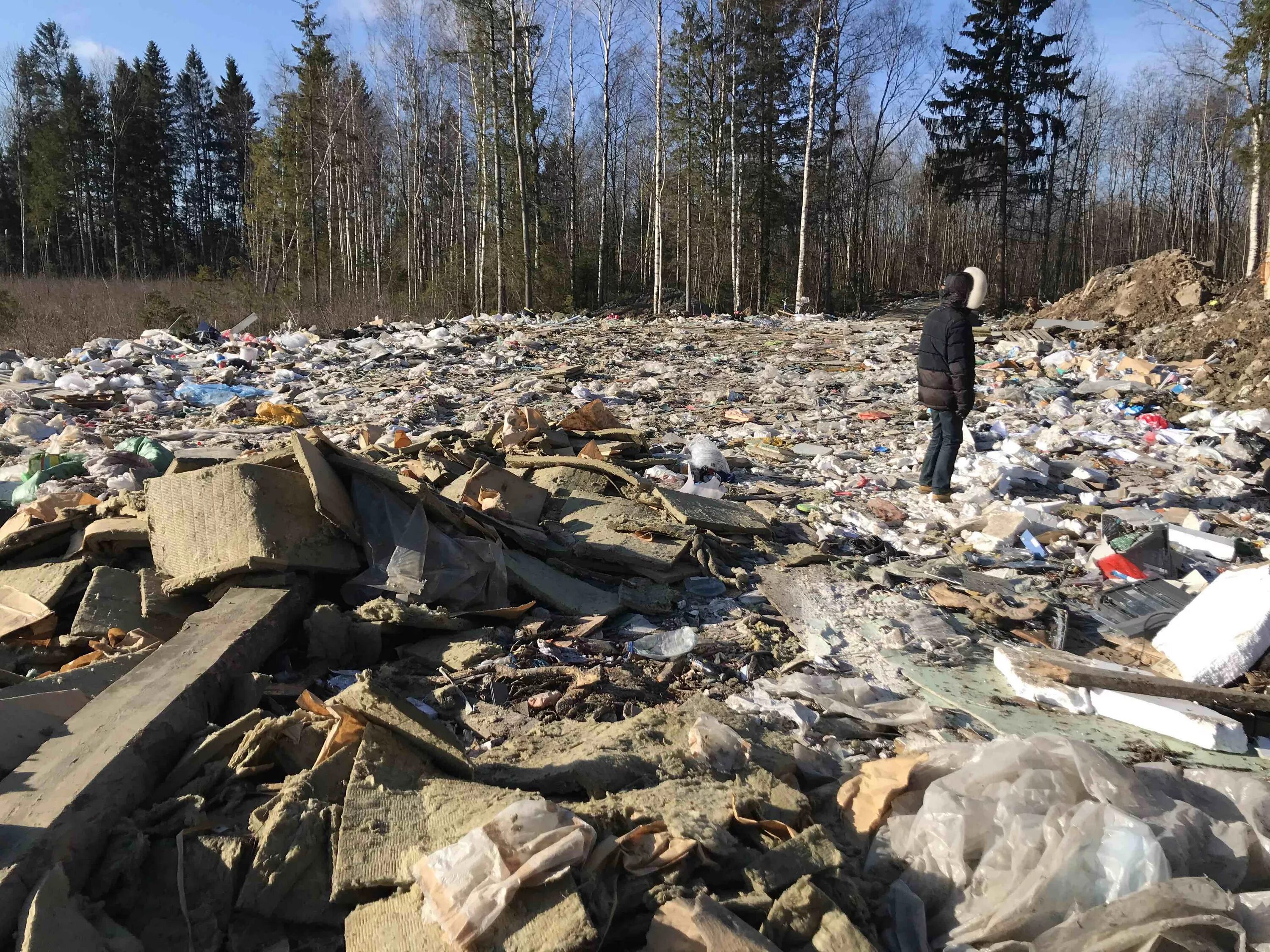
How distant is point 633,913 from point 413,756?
2.61 ft

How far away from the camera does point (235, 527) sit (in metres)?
3.27

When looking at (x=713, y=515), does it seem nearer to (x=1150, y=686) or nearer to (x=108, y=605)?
(x=1150, y=686)

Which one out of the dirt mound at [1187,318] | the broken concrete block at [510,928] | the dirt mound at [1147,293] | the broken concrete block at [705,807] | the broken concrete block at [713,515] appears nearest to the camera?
the broken concrete block at [510,928]

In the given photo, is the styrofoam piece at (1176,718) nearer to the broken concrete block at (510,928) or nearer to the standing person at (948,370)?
the broken concrete block at (510,928)

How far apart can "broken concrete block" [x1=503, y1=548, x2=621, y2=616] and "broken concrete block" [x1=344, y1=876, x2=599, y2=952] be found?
2.00m

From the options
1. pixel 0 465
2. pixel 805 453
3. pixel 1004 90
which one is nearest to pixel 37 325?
pixel 0 465

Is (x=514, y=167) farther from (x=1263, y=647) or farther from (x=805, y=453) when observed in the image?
(x=1263, y=647)

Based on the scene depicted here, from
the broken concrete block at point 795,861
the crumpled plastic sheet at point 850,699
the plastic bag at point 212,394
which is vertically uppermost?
the plastic bag at point 212,394

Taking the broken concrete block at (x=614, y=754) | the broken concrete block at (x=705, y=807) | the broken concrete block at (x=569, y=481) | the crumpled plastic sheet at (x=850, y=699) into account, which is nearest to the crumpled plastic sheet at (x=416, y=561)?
the broken concrete block at (x=614, y=754)

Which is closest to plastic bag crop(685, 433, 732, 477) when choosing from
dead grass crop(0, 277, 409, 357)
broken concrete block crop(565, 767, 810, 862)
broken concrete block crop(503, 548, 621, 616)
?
broken concrete block crop(503, 548, 621, 616)

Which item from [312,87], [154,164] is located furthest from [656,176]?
[154,164]

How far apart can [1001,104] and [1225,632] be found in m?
24.4

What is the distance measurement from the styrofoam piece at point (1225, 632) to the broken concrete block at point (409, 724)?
2.71m

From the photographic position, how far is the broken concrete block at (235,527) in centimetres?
321
